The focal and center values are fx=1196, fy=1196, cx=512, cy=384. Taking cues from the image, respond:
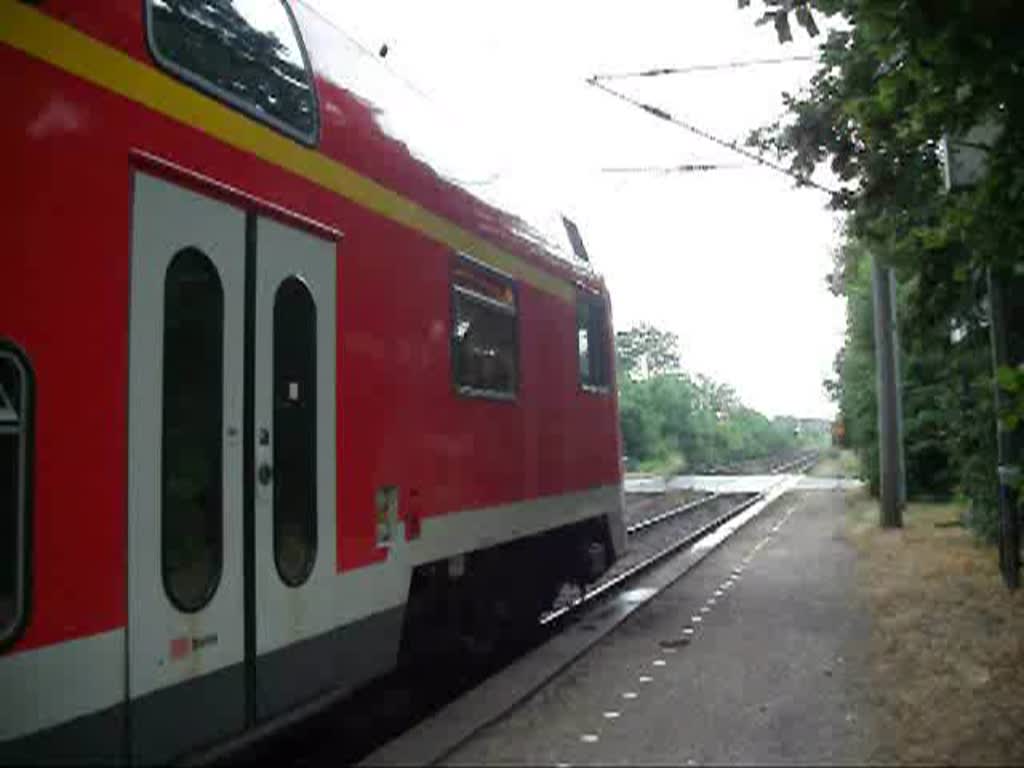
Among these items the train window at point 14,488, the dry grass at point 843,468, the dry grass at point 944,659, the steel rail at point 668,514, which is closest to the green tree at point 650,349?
the dry grass at point 843,468

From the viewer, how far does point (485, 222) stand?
7961 millimetres

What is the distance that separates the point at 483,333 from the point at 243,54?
293 cm

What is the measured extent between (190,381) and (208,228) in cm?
62

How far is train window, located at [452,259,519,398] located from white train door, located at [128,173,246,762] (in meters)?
2.50

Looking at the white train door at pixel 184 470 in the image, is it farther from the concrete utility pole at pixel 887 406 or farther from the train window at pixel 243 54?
the concrete utility pole at pixel 887 406

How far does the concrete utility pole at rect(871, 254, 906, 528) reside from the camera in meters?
19.9

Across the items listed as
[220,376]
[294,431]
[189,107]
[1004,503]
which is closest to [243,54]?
[189,107]

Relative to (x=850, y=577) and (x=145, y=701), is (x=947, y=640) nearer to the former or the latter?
(x=850, y=577)

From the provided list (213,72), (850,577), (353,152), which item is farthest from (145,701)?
(850,577)

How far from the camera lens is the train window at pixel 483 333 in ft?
23.9

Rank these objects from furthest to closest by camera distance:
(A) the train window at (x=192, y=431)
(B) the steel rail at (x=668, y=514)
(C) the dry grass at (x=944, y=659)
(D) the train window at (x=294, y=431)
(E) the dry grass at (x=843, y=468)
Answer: (E) the dry grass at (x=843, y=468) → (B) the steel rail at (x=668, y=514) → (C) the dry grass at (x=944, y=659) → (D) the train window at (x=294, y=431) → (A) the train window at (x=192, y=431)

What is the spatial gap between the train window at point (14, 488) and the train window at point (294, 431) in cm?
145

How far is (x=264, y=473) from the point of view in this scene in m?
4.93

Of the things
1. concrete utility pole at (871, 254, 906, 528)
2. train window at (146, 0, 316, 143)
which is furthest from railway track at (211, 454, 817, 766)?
concrete utility pole at (871, 254, 906, 528)
